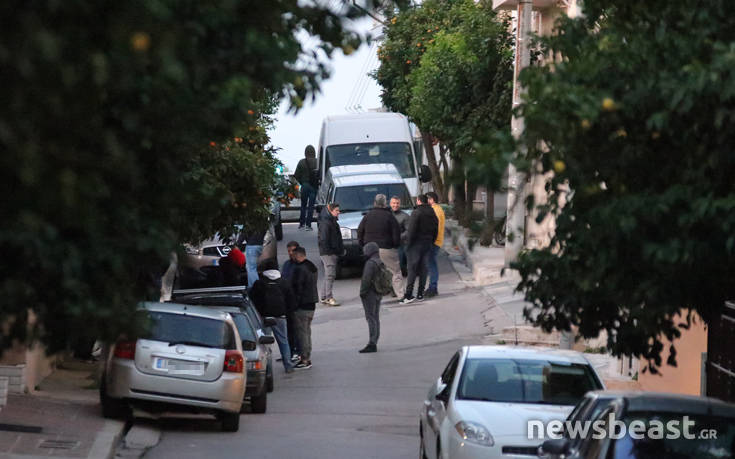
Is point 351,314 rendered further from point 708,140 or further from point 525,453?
point 708,140

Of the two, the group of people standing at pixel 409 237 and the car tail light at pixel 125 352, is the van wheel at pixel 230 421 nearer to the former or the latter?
the car tail light at pixel 125 352

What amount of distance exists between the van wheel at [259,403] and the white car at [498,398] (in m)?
4.19

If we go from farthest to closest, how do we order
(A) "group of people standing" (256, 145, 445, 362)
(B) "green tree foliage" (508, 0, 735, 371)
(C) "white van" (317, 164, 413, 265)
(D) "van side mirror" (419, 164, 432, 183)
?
(D) "van side mirror" (419, 164, 432, 183)
(C) "white van" (317, 164, 413, 265)
(A) "group of people standing" (256, 145, 445, 362)
(B) "green tree foliage" (508, 0, 735, 371)

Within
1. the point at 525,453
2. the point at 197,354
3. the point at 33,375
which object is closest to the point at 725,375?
the point at 525,453

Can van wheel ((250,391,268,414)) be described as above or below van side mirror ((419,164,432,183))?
below

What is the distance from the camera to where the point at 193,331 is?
14258 millimetres

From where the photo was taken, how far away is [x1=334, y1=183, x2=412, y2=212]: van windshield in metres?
28.0

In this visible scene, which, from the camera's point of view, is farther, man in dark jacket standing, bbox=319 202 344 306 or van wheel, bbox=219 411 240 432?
man in dark jacket standing, bbox=319 202 344 306

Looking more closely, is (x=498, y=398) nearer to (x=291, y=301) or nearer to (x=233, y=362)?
(x=233, y=362)

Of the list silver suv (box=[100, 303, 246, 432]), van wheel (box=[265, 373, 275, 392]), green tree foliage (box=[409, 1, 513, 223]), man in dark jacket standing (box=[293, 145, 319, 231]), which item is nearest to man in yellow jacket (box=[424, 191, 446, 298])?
green tree foliage (box=[409, 1, 513, 223])

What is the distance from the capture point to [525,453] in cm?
1012

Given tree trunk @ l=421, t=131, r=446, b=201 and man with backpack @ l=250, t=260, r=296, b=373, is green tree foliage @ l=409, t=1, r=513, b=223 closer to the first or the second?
tree trunk @ l=421, t=131, r=446, b=201

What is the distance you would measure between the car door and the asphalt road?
64.7 inches

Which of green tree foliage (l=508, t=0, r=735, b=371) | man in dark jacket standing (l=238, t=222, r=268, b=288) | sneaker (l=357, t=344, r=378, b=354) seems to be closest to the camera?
green tree foliage (l=508, t=0, r=735, b=371)
